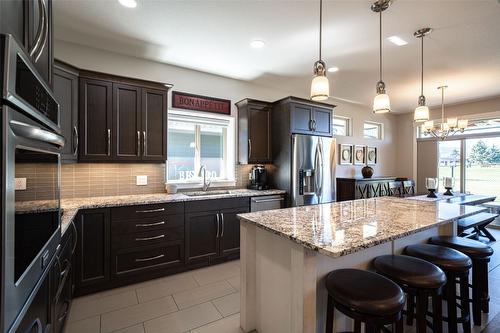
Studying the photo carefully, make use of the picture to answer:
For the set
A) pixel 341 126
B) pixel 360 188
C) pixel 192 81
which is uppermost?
pixel 192 81

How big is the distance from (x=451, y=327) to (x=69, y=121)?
3828 millimetres

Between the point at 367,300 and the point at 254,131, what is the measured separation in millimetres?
3028

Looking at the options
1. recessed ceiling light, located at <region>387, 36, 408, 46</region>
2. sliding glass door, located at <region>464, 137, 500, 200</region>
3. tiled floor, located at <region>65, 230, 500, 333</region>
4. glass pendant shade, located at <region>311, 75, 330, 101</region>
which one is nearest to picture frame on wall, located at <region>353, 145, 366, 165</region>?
sliding glass door, located at <region>464, 137, 500, 200</region>

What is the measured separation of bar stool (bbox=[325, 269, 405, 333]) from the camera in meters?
1.16

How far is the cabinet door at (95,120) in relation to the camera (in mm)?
2594

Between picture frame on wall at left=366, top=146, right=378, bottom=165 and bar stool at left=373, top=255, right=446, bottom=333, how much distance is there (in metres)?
4.92

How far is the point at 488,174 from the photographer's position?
534cm

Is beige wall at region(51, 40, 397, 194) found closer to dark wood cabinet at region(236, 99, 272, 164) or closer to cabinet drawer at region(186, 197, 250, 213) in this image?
dark wood cabinet at region(236, 99, 272, 164)

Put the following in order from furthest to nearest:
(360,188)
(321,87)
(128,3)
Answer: (360,188)
(128,3)
(321,87)

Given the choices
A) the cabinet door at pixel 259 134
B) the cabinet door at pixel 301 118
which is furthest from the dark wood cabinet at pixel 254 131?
the cabinet door at pixel 301 118

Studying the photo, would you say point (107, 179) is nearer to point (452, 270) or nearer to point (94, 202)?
point (94, 202)

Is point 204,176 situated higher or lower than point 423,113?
lower

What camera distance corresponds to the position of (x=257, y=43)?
9.32 ft

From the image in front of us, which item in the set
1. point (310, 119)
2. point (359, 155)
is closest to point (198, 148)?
point (310, 119)
